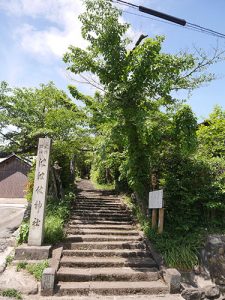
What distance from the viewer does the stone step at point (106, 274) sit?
7562 millimetres

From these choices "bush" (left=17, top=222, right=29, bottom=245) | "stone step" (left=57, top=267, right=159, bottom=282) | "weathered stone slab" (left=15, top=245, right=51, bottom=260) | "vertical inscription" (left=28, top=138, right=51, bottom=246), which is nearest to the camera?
"stone step" (left=57, top=267, right=159, bottom=282)

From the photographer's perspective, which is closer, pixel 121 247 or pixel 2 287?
pixel 2 287

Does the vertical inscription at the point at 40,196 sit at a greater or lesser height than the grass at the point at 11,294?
greater

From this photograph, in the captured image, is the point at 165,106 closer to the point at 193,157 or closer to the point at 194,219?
the point at 193,157

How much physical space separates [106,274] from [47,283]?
177 cm

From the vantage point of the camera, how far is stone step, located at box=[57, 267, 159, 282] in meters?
7.56

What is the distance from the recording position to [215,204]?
29.7ft

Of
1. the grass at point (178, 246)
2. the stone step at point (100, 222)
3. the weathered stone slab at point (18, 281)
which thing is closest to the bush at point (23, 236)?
the weathered stone slab at point (18, 281)

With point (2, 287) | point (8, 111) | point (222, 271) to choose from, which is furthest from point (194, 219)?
point (8, 111)

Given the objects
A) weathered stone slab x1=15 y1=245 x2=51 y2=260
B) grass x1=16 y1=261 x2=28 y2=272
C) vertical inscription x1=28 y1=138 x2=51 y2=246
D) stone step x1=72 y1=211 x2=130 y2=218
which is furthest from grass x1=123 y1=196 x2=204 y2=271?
grass x1=16 y1=261 x2=28 y2=272

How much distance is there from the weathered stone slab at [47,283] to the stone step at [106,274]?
72 cm

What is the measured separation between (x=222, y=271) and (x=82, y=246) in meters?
4.56

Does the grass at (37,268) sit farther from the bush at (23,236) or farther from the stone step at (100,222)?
the stone step at (100,222)

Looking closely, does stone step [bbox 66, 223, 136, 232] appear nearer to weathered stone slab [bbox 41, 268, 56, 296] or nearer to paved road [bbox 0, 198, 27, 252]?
paved road [bbox 0, 198, 27, 252]
